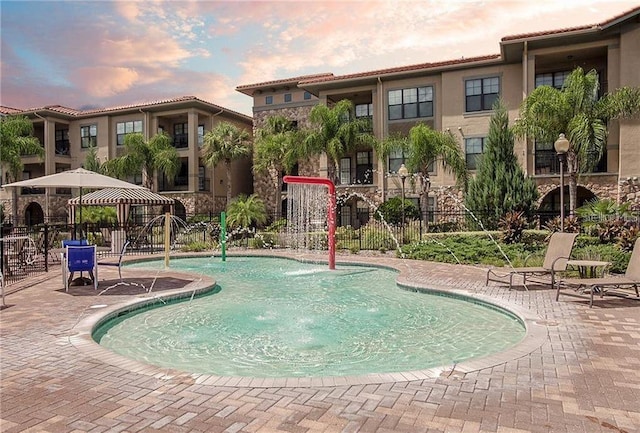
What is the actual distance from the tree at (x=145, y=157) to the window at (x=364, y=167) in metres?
13.3

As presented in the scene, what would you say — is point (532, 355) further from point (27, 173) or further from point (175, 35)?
point (27, 173)

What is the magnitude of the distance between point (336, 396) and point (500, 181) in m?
19.1

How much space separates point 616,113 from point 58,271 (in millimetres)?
22712

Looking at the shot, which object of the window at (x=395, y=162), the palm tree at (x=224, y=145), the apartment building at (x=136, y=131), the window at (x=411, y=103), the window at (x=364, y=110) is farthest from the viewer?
the apartment building at (x=136, y=131)

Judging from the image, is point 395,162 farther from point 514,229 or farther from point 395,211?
point 514,229

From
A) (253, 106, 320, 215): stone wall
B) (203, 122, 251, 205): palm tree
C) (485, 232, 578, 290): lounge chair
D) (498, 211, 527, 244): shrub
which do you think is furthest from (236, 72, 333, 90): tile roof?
(485, 232, 578, 290): lounge chair

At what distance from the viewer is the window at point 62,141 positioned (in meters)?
39.7

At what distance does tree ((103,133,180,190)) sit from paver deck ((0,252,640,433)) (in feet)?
93.6

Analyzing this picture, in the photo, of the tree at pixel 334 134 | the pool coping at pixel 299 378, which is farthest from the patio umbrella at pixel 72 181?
the tree at pixel 334 134

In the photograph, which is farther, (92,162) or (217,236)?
(92,162)

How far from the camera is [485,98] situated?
26312 millimetres

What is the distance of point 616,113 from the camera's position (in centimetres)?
2081

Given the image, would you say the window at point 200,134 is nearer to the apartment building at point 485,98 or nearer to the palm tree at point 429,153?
the apartment building at point 485,98

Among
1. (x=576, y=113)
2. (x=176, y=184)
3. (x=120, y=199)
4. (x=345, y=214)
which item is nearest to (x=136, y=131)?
(x=176, y=184)
